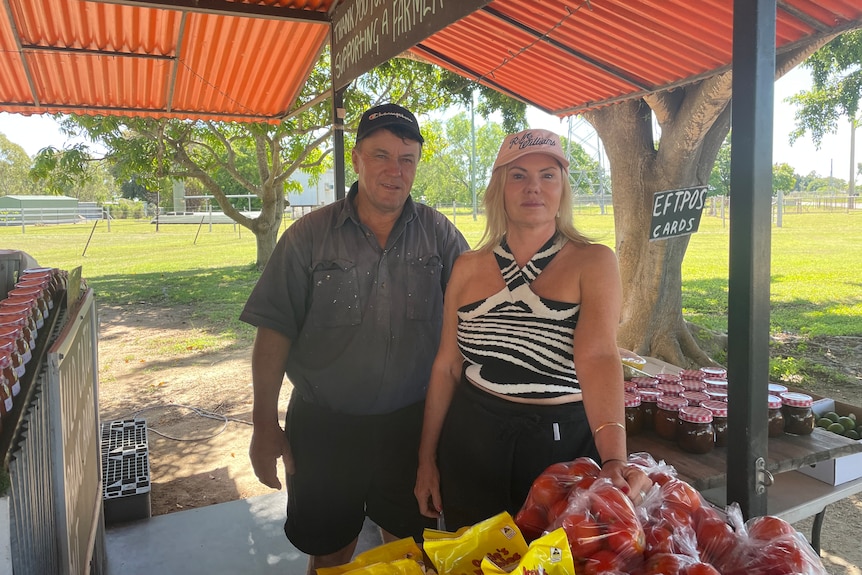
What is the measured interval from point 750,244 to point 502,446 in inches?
34.6

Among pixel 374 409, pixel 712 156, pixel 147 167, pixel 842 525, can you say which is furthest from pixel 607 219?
pixel 374 409

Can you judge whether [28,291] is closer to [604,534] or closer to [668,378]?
[604,534]

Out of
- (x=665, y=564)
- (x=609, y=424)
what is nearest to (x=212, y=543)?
(x=609, y=424)

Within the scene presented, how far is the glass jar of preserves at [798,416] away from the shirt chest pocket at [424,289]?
4.95ft

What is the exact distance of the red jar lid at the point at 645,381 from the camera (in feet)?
9.56

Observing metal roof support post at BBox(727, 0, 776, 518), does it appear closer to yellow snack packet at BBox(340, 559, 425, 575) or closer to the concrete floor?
yellow snack packet at BBox(340, 559, 425, 575)

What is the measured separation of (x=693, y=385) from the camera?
2.94 metres

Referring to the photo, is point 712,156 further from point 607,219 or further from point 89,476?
point 607,219

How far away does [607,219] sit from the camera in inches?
1344

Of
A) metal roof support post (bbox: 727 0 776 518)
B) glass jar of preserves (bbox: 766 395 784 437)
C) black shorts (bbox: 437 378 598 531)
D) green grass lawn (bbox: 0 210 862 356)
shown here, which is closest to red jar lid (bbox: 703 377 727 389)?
glass jar of preserves (bbox: 766 395 784 437)

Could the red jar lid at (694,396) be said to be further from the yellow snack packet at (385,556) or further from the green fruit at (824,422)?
the yellow snack packet at (385,556)

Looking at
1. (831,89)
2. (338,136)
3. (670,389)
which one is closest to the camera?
(670,389)

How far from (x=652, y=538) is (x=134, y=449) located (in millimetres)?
3912

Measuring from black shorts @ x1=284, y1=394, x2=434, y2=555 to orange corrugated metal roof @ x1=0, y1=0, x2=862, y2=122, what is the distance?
2.07 meters
